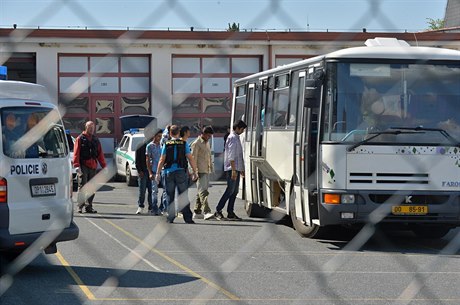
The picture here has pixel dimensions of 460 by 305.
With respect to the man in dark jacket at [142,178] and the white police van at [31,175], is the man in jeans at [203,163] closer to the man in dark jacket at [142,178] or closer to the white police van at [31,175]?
the man in dark jacket at [142,178]

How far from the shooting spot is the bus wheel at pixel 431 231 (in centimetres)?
1123

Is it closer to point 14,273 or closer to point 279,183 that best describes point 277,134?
point 279,183

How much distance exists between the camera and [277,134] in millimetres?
11406

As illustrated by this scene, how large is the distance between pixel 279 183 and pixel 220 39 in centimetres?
863

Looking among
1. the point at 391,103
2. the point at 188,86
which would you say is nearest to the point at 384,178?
the point at 391,103

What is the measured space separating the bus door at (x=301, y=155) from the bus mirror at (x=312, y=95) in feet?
1.45

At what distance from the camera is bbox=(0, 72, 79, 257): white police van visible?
7770mm

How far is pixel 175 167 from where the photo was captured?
12.3 m

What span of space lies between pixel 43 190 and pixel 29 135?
544 millimetres

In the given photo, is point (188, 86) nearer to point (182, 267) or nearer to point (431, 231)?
point (182, 267)

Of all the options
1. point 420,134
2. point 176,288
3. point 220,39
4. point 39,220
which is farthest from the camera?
point 420,134

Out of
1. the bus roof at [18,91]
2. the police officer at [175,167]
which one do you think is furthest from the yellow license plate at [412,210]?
the bus roof at [18,91]

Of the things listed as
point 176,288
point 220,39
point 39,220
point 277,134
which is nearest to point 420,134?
point 277,134

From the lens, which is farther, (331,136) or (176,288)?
(331,136)
